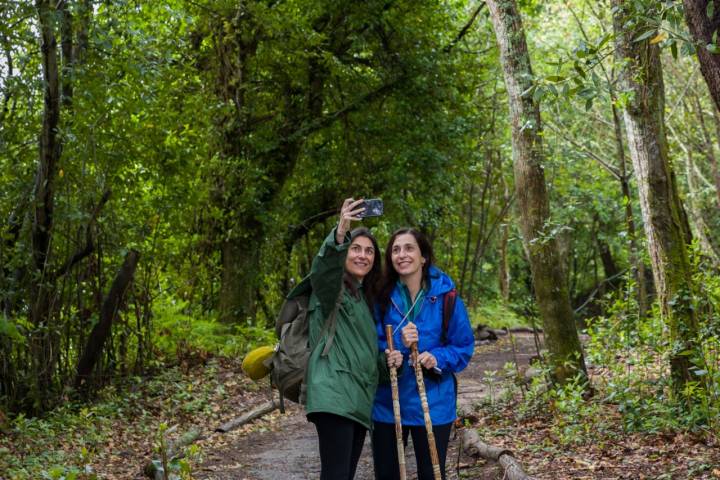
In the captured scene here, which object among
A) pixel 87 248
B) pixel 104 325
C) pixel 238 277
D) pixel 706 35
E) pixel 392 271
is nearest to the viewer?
pixel 706 35

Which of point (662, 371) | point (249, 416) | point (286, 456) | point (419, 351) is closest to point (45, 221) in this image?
point (249, 416)

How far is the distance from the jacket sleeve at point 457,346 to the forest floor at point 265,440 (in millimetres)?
2536

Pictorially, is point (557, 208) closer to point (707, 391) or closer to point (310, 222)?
point (310, 222)

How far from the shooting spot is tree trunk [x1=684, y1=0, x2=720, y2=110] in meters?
4.17

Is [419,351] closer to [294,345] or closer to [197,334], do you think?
[294,345]

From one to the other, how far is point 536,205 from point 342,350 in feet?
18.3

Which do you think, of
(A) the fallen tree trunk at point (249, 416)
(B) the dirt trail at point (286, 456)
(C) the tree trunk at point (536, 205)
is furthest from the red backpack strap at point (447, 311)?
(A) the fallen tree trunk at point (249, 416)

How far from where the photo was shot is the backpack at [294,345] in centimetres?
462

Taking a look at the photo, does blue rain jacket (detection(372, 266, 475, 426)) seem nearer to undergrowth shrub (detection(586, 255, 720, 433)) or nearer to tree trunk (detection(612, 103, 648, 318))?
undergrowth shrub (detection(586, 255, 720, 433))

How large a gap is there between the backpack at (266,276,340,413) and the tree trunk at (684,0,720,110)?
Result: 7.81ft

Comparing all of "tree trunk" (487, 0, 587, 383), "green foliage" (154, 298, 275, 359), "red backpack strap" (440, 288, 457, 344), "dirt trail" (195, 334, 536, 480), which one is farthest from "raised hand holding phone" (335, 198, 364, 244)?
"green foliage" (154, 298, 275, 359)

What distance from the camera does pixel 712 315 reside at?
26.7 feet

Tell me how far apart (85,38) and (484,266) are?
27.7 m

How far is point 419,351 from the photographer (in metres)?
4.87
